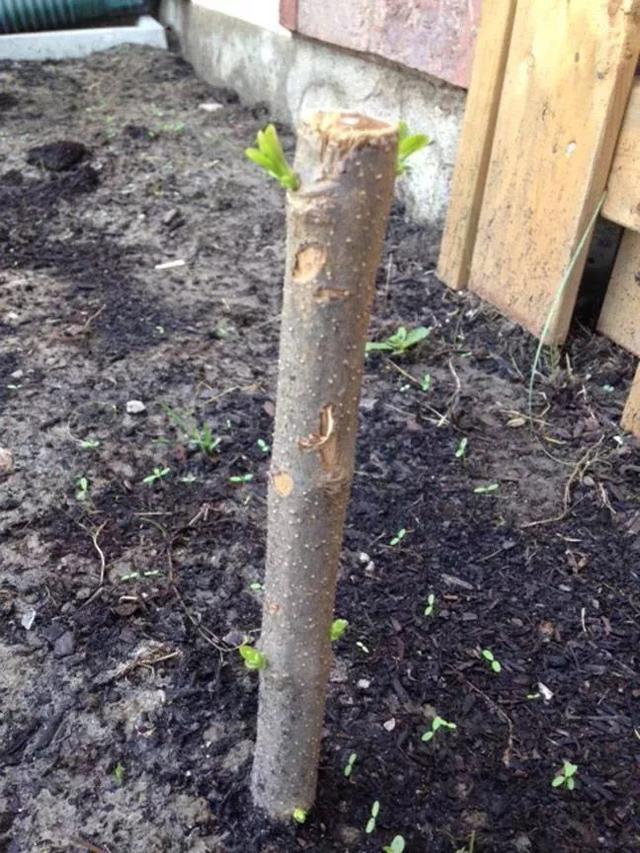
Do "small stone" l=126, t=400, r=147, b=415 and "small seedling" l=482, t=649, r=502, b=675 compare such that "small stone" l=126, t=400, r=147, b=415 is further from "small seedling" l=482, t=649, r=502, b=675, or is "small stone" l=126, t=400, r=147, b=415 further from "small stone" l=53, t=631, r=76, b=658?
"small seedling" l=482, t=649, r=502, b=675

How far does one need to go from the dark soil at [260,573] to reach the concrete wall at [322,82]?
0.93 feet

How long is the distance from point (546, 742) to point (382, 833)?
344mm

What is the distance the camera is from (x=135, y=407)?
2318mm

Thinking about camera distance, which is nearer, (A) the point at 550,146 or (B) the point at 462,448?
(B) the point at 462,448

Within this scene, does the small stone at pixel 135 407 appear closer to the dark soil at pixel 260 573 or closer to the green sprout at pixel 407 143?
the dark soil at pixel 260 573

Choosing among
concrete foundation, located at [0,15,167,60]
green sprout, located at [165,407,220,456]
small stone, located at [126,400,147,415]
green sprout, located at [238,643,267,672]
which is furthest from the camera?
concrete foundation, located at [0,15,167,60]

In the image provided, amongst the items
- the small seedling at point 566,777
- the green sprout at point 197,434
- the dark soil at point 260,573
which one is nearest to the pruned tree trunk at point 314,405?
the dark soil at point 260,573

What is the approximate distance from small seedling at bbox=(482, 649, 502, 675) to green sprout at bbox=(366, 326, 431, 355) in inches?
44.4

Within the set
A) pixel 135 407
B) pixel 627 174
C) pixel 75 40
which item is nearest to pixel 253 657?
pixel 135 407

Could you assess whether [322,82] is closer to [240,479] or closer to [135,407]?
[135,407]

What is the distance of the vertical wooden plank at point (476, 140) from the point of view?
2535 mm

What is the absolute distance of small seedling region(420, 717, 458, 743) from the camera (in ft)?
4.93

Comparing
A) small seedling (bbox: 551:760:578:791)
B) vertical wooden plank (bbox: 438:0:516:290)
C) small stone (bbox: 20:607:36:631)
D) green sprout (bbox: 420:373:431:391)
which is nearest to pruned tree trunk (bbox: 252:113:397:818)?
small seedling (bbox: 551:760:578:791)

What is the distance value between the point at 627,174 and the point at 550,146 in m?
0.26
